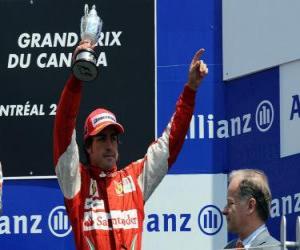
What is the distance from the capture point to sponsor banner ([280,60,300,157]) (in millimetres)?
5176

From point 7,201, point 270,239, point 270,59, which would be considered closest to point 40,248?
point 7,201

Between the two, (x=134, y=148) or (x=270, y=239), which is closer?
(x=270, y=239)

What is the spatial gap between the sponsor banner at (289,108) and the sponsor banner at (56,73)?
67 cm

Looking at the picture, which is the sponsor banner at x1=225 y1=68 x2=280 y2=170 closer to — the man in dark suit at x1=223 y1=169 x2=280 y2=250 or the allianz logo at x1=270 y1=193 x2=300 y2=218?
the allianz logo at x1=270 y1=193 x2=300 y2=218

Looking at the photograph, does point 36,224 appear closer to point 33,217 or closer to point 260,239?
point 33,217

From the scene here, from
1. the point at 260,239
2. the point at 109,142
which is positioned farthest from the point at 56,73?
the point at 260,239

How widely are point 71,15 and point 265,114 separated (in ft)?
3.74

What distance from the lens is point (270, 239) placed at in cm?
368

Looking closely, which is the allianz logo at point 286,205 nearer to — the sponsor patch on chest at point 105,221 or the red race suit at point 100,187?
the red race suit at point 100,187

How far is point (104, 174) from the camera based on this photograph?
4156 mm

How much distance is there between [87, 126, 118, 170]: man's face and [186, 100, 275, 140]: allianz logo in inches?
51.9

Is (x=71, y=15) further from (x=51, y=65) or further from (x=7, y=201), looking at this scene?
(x=7, y=201)

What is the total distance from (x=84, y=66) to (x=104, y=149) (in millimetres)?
364

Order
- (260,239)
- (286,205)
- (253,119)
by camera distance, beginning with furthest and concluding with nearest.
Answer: (253,119) < (286,205) < (260,239)
